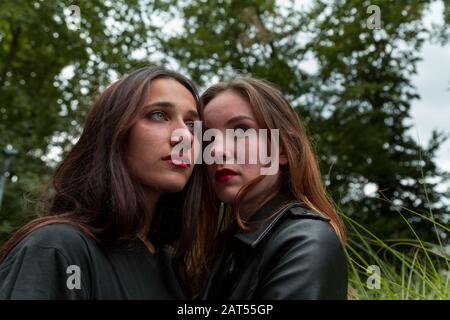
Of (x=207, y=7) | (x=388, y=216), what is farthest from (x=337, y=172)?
(x=207, y=7)

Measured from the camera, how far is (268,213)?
1929 millimetres

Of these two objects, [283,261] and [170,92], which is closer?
[283,261]

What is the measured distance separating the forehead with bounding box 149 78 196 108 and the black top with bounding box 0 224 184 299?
1.71 ft

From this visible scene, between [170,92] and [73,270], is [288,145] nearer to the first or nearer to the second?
[170,92]

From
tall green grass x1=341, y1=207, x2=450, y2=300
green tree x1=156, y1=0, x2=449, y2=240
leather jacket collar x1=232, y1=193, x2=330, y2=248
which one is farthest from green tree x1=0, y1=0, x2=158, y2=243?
leather jacket collar x1=232, y1=193, x2=330, y2=248

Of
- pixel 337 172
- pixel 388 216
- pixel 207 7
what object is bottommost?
pixel 388 216

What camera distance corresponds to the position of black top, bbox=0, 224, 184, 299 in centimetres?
152

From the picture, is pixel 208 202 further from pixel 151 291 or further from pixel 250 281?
pixel 250 281

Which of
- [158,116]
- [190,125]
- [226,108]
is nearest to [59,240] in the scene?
[158,116]

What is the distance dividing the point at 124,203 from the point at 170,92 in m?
0.46

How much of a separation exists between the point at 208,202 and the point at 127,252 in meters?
0.56

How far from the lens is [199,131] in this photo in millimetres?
2111

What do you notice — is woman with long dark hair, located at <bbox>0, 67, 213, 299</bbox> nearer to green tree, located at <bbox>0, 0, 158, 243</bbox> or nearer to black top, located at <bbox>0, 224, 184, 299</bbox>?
black top, located at <bbox>0, 224, 184, 299</bbox>

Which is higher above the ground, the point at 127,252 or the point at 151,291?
the point at 127,252
